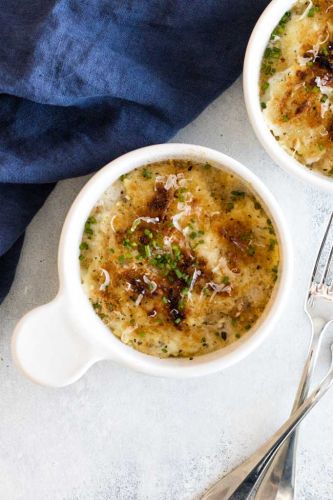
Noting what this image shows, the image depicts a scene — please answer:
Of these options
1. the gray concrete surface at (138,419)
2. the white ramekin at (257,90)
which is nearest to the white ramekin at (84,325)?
the white ramekin at (257,90)

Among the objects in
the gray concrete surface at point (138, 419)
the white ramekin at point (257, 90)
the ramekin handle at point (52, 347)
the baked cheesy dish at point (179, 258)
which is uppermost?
the white ramekin at point (257, 90)

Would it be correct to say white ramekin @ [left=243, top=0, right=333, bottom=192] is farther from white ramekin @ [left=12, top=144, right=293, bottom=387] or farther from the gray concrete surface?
the gray concrete surface

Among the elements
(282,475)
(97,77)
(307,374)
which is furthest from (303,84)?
(282,475)

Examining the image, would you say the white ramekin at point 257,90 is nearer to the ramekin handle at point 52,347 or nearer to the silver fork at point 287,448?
Answer: the silver fork at point 287,448

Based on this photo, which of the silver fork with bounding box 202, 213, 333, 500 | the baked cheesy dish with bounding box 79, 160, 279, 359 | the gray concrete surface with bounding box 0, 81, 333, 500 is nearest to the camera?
the baked cheesy dish with bounding box 79, 160, 279, 359

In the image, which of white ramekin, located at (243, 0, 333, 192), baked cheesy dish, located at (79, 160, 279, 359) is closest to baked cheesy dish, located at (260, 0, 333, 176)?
white ramekin, located at (243, 0, 333, 192)

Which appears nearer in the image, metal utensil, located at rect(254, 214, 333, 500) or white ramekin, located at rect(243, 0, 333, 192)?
white ramekin, located at rect(243, 0, 333, 192)

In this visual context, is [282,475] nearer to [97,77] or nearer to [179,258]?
[179,258]

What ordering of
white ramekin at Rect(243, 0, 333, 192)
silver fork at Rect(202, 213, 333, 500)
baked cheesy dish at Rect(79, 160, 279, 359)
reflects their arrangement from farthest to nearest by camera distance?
silver fork at Rect(202, 213, 333, 500)
baked cheesy dish at Rect(79, 160, 279, 359)
white ramekin at Rect(243, 0, 333, 192)
